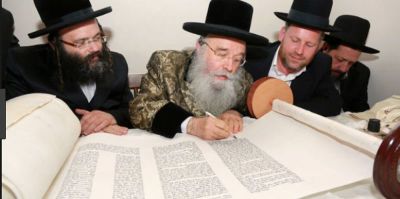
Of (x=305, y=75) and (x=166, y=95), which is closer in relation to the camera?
(x=166, y=95)

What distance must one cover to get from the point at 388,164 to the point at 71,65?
115 centimetres

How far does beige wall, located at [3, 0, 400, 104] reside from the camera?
1742mm

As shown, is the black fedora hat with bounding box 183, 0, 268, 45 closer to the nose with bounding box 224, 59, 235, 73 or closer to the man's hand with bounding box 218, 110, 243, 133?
the nose with bounding box 224, 59, 235, 73

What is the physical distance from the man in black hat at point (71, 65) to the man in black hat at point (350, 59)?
4.01ft

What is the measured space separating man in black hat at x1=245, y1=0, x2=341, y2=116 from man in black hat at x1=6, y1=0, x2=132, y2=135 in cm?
66

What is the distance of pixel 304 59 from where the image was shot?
61.7 inches

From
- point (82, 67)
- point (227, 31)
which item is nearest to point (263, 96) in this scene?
point (227, 31)

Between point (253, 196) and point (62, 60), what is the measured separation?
1019mm

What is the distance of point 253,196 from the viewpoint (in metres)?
0.68

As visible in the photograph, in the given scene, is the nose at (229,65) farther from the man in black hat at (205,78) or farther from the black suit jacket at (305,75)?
the black suit jacket at (305,75)

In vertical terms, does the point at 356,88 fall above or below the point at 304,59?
below

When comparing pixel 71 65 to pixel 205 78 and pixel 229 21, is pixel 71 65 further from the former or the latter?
pixel 229 21

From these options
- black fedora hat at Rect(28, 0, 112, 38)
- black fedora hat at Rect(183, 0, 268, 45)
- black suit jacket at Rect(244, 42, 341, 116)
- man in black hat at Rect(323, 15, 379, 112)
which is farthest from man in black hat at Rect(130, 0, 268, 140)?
man in black hat at Rect(323, 15, 379, 112)

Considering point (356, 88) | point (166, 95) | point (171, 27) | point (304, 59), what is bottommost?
point (356, 88)
